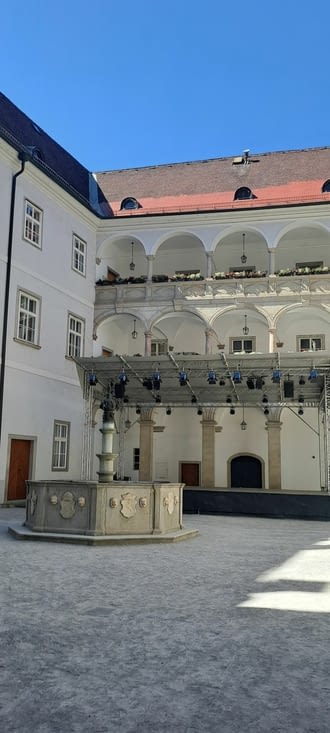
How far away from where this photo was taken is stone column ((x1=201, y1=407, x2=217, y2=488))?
87.0ft

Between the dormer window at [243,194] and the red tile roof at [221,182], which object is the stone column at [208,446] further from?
the dormer window at [243,194]

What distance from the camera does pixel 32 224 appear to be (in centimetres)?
2244

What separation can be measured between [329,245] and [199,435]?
32.6 feet

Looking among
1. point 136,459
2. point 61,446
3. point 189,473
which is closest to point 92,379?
point 61,446

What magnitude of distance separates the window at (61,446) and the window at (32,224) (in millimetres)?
6443

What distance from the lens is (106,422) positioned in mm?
13289

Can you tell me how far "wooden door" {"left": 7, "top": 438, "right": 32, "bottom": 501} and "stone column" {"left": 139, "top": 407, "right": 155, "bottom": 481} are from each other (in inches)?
251

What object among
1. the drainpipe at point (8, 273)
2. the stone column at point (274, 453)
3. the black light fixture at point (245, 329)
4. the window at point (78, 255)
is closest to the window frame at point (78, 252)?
the window at point (78, 255)

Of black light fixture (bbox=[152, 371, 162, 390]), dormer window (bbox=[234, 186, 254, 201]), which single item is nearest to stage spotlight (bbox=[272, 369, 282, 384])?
black light fixture (bbox=[152, 371, 162, 390])

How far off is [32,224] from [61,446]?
7949 mm

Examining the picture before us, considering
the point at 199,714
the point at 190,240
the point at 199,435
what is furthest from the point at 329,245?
the point at 199,714

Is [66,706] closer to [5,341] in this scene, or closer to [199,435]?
[5,341]

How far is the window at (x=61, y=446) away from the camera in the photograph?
2294cm

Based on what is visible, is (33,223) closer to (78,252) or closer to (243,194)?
(78,252)
